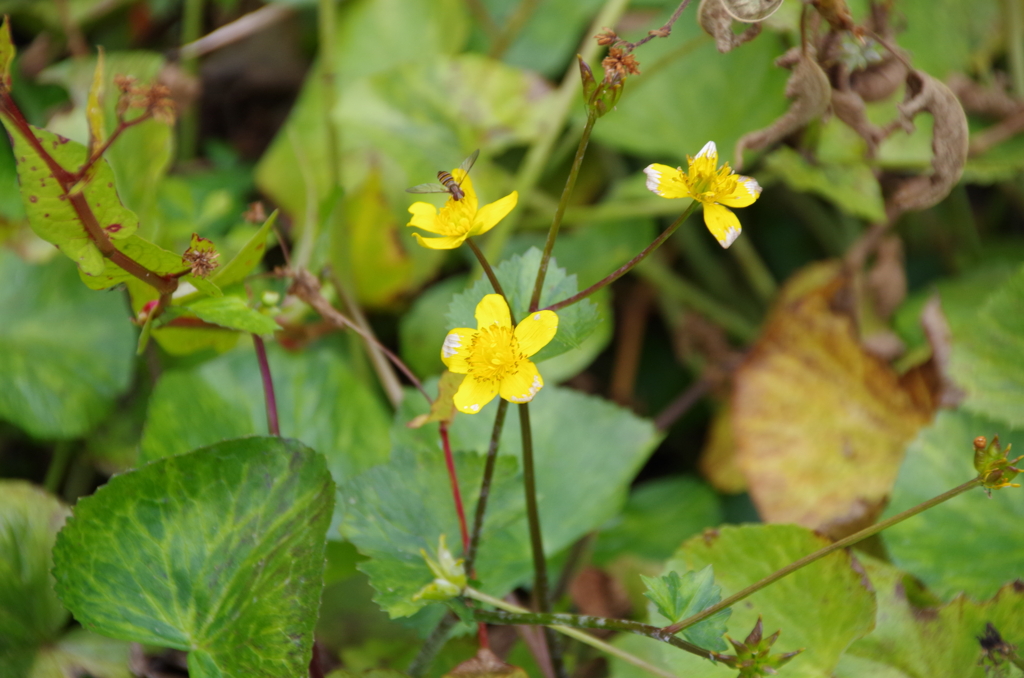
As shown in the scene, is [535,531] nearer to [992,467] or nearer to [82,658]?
[992,467]

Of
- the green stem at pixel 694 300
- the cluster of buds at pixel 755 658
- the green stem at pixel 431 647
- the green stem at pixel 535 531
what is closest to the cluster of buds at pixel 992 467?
the cluster of buds at pixel 755 658

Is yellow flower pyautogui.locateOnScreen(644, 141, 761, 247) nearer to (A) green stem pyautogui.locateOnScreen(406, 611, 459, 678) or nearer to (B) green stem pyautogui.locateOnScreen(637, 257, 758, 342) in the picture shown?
(A) green stem pyautogui.locateOnScreen(406, 611, 459, 678)

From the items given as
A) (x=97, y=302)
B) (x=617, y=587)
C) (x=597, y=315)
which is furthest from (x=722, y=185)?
(x=97, y=302)

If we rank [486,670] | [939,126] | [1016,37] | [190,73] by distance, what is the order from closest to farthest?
[486,670], [939,126], [1016,37], [190,73]

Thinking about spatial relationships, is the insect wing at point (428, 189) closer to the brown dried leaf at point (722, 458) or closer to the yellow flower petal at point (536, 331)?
the yellow flower petal at point (536, 331)

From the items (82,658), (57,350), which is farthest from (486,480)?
(57,350)

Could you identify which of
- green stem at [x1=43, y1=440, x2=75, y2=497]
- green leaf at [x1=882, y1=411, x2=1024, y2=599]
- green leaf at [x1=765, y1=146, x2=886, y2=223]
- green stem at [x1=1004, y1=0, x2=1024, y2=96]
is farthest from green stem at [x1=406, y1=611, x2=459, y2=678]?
green stem at [x1=1004, y1=0, x2=1024, y2=96]

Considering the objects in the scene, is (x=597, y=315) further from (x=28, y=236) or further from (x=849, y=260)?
(x=28, y=236)
